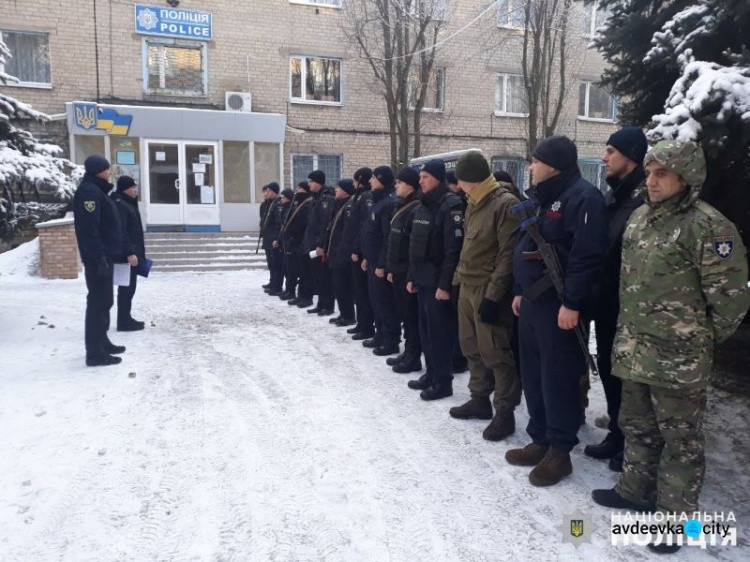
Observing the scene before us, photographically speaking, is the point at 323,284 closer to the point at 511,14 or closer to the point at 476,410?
the point at 476,410

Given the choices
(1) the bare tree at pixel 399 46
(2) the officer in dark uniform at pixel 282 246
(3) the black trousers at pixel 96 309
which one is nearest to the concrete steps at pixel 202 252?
(2) the officer in dark uniform at pixel 282 246

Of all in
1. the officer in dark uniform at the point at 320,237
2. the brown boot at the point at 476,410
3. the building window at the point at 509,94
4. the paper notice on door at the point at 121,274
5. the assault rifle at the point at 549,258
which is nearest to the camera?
the assault rifle at the point at 549,258

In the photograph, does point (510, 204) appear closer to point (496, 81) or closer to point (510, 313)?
point (510, 313)

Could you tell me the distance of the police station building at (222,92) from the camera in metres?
15.6

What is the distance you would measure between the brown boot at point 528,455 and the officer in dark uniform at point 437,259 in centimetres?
126

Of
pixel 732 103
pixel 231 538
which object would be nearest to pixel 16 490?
pixel 231 538

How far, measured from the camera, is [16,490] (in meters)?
3.50

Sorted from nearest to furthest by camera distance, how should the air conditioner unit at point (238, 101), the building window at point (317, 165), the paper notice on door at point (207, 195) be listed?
the paper notice on door at point (207, 195), the air conditioner unit at point (238, 101), the building window at point (317, 165)

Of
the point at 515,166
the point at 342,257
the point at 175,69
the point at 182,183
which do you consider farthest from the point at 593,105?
the point at 342,257

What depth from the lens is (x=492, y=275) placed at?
163 inches

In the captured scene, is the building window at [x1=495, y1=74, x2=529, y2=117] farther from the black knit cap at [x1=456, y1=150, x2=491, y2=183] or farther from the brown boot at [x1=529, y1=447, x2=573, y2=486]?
the brown boot at [x1=529, y1=447, x2=573, y2=486]

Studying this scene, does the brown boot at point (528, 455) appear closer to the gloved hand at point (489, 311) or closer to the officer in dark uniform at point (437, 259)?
the gloved hand at point (489, 311)

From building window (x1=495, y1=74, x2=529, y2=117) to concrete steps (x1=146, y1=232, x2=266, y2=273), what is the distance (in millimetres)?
9777

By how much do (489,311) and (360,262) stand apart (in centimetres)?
331
